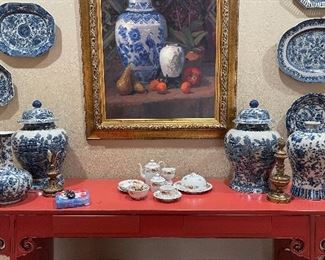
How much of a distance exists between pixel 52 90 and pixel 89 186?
0.47 metres

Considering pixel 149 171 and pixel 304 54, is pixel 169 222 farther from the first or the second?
pixel 304 54

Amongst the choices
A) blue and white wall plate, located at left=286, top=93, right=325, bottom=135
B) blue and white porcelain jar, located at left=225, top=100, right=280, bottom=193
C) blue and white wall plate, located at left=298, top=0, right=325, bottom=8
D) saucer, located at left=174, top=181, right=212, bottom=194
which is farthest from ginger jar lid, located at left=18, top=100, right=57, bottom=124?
blue and white wall plate, located at left=298, top=0, right=325, bottom=8

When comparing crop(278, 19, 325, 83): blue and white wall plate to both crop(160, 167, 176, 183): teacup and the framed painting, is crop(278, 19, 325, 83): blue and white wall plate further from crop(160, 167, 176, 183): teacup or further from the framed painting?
crop(160, 167, 176, 183): teacup

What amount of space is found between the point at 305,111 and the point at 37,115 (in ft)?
3.82

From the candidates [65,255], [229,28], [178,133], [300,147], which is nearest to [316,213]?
[300,147]

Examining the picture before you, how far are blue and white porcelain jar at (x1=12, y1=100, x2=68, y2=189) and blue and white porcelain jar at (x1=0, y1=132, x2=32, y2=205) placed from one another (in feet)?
0.30

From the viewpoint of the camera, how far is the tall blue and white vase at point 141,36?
1.81 m

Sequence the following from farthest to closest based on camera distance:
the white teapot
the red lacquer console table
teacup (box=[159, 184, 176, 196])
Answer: the white teapot < teacup (box=[159, 184, 176, 196]) < the red lacquer console table

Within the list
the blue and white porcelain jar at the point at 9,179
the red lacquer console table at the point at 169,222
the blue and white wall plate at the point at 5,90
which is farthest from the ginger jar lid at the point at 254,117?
the blue and white wall plate at the point at 5,90

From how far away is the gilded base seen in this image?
1.60 m

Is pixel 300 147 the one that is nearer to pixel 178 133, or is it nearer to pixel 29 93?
pixel 178 133

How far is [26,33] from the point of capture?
185 cm

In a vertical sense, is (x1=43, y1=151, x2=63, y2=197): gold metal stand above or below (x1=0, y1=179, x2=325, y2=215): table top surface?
above

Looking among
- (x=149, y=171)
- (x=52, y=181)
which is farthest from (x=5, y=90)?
(x=149, y=171)
